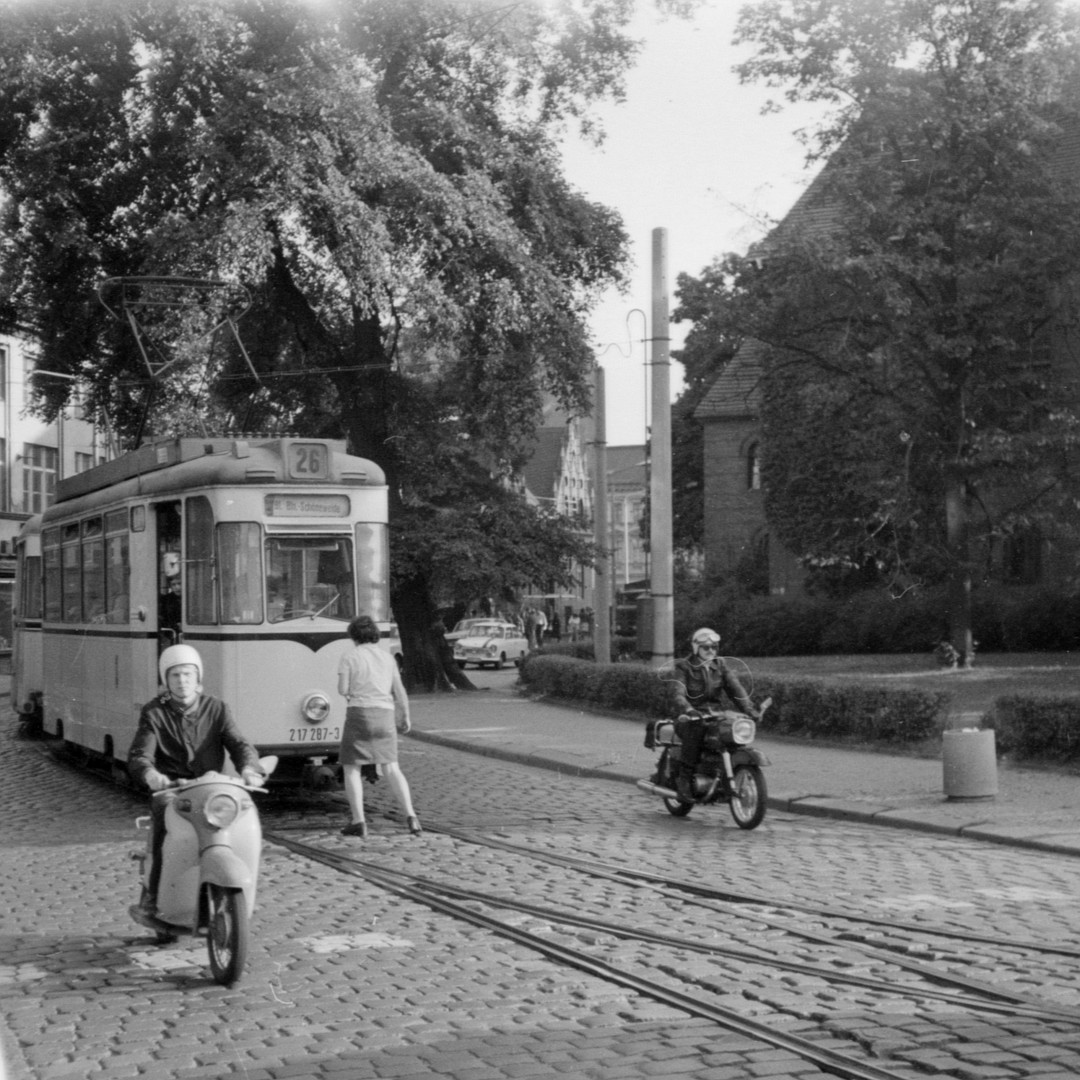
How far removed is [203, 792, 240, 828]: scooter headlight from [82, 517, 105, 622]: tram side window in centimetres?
1017

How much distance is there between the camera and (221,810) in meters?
7.97

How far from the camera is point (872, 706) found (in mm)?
20469

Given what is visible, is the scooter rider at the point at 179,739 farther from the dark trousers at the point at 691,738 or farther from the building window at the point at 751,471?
the building window at the point at 751,471

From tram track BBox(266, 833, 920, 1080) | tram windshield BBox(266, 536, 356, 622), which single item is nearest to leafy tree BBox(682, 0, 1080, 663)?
tram windshield BBox(266, 536, 356, 622)

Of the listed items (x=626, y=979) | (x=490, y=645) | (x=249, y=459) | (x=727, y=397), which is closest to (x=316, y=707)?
(x=249, y=459)

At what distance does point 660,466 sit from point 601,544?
10467mm

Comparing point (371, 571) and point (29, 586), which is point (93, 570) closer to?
point (371, 571)

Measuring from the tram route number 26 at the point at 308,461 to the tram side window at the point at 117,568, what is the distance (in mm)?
2404

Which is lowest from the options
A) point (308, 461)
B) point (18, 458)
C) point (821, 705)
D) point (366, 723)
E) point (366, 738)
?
point (821, 705)

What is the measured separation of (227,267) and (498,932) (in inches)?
757

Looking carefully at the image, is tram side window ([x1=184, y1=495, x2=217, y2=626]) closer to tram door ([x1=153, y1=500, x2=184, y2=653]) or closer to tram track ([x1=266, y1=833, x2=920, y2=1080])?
tram door ([x1=153, y1=500, x2=184, y2=653])

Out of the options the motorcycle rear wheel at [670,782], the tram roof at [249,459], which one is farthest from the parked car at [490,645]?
the motorcycle rear wheel at [670,782]

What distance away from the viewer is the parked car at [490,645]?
59438 mm

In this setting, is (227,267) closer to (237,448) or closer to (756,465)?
(237,448)
